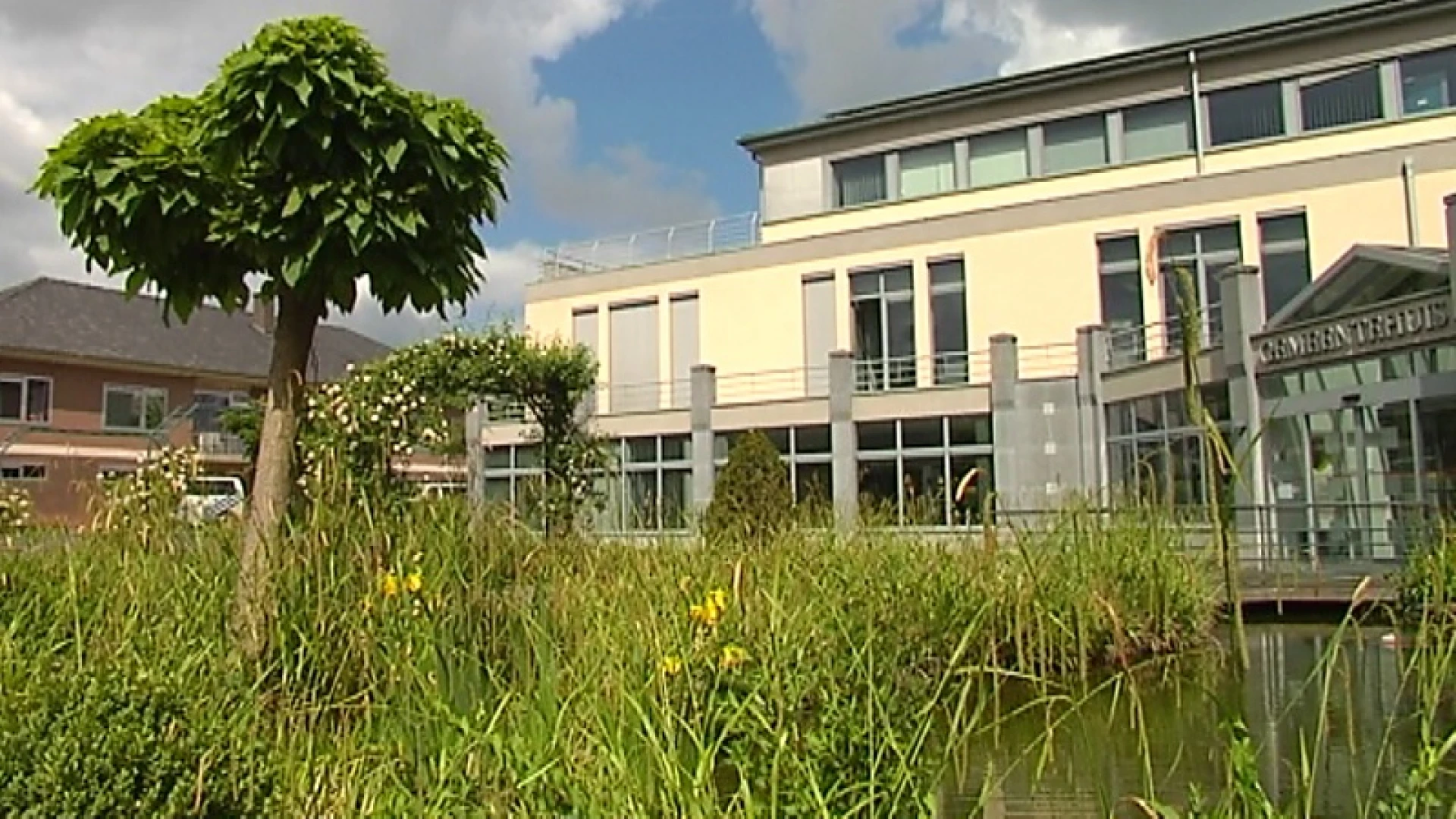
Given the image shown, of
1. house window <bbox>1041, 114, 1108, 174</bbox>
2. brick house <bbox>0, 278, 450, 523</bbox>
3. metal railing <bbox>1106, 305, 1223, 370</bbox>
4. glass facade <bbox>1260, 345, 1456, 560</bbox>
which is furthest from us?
brick house <bbox>0, 278, 450, 523</bbox>

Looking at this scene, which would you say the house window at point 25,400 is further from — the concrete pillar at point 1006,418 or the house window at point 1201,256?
the house window at point 1201,256

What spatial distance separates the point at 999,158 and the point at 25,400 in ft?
85.8

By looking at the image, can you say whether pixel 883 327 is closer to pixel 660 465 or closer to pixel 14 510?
pixel 660 465

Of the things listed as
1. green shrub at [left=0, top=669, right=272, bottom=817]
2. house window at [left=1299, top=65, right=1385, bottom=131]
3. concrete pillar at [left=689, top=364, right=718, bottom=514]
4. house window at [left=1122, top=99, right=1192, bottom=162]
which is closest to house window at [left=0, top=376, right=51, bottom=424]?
concrete pillar at [left=689, top=364, right=718, bottom=514]

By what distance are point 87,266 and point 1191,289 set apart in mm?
3953

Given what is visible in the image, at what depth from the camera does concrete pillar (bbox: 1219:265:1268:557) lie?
1661 centimetres

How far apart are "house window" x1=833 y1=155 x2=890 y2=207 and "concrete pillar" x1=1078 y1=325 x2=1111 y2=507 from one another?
257 inches

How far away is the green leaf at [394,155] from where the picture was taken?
4293mm

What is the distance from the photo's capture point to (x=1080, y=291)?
22.3m

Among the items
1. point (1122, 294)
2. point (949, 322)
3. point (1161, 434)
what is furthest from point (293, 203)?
point (949, 322)

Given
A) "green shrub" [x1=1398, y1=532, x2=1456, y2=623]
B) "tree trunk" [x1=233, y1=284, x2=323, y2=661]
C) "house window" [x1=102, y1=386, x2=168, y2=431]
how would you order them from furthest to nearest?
"house window" [x1=102, y1=386, x2=168, y2=431] < "green shrub" [x1=1398, y1=532, x2=1456, y2=623] < "tree trunk" [x1=233, y1=284, x2=323, y2=661]

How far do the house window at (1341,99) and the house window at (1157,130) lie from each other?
1.99 meters

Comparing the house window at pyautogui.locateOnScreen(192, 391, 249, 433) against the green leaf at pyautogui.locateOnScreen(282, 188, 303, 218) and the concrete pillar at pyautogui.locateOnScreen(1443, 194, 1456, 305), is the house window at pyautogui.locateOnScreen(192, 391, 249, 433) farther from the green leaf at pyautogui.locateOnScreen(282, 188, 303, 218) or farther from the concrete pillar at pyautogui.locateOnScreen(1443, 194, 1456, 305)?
the green leaf at pyautogui.locateOnScreen(282, 188, 303, 218)

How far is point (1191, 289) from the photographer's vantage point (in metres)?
3.18
